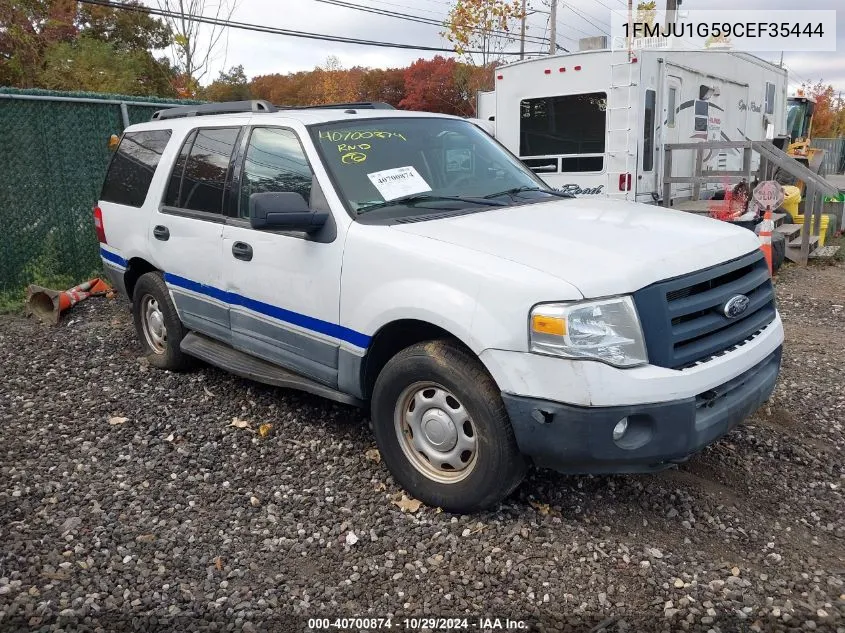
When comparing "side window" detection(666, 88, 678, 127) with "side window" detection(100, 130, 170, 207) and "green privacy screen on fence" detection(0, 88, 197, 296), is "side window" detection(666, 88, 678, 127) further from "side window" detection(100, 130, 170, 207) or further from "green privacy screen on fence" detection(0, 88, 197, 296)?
"side window" detection(100, 130, 170, 207)

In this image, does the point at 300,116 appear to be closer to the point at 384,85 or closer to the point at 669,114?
the point at 669,114

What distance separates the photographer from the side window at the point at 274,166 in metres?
3.94

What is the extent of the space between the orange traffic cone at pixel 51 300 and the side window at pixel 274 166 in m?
3.75

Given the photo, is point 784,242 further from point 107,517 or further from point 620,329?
point 107,517

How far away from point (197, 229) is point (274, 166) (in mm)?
804

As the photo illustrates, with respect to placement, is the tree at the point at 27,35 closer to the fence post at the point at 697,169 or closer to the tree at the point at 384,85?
the fence post at the point at 697,169

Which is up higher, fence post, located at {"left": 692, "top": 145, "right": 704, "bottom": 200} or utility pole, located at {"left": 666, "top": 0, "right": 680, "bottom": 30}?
utility pole, located at {"left": 666, "top": 0, "right": 680, "bottom": 30}

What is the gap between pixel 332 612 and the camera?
2.82 m

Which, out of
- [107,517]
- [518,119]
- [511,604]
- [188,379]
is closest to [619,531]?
[511,604]

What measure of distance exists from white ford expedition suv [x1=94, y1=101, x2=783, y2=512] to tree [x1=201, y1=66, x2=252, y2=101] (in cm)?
1645

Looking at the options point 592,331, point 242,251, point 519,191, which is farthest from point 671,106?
point 592,331

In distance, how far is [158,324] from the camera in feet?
17.8

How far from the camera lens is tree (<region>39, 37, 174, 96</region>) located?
1738 centimetres

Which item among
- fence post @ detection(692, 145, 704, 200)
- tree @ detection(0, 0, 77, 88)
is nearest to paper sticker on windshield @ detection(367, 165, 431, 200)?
fence post @ detection(692, 145, 704, 200)
